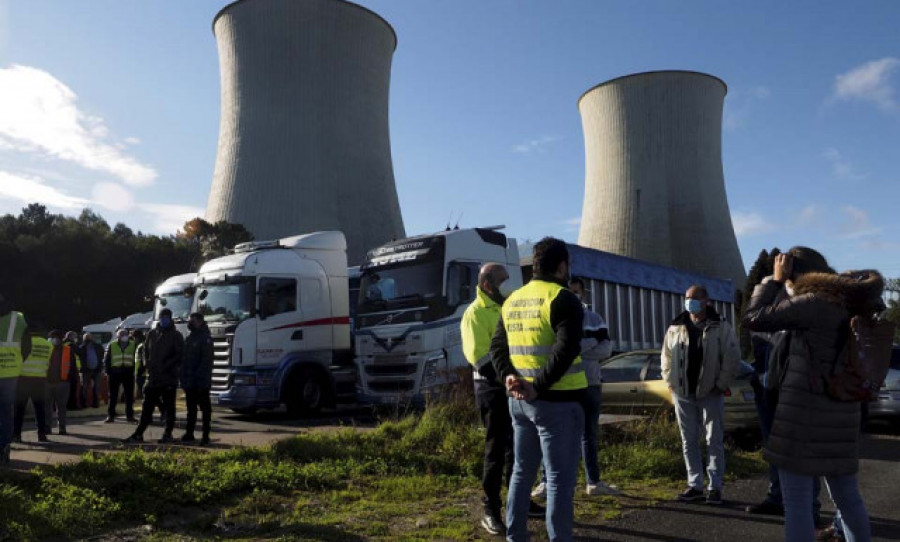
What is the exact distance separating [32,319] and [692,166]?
33422 millimetres

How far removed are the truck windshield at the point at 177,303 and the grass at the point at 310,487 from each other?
5.40 m

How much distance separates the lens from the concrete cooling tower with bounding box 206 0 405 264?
24312mm

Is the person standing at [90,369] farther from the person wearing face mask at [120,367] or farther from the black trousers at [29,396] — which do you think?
the black trousers at [29,396]

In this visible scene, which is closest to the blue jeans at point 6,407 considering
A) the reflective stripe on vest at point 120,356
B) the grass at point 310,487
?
the grass at point 310,487

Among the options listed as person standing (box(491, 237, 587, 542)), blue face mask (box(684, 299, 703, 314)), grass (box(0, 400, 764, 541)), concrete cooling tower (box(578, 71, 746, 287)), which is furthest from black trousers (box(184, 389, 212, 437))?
concrete cooling tower (box(578, 71, 746, 287))

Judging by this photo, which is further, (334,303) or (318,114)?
(318,114)

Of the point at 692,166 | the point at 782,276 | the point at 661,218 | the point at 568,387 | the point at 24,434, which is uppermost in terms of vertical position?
the point at 692,166

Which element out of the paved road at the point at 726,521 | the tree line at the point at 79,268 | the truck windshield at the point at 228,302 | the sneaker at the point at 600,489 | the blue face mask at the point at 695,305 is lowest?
the paved road at the point at 726,521

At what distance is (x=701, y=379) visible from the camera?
488cm

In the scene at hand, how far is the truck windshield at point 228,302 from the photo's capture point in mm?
10484

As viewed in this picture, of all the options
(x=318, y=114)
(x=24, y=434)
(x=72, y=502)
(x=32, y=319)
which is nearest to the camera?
(x=72, y=502)

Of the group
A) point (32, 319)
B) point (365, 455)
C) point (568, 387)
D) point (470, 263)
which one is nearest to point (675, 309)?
point (470, 263)

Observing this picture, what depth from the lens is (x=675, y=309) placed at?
51.6ft

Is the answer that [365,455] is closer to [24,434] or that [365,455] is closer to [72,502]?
[72,502]
